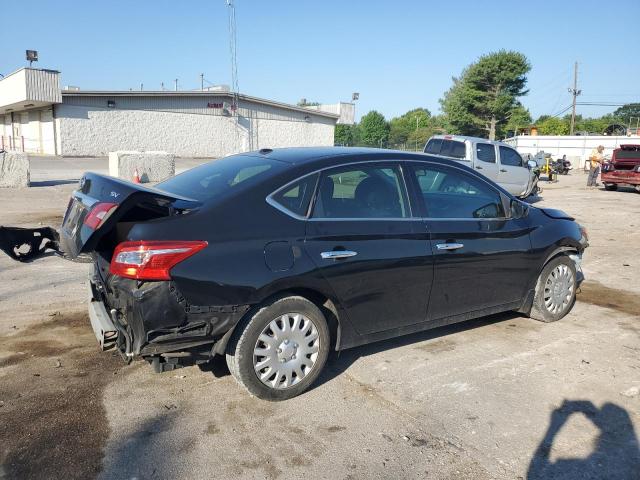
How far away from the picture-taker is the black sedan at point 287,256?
10.8ft

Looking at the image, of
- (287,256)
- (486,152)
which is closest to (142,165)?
(486,152)

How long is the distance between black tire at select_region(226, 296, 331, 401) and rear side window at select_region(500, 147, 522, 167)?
1353cm

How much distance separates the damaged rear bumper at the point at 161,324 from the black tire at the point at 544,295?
3175mm

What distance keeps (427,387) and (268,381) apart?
1.18m

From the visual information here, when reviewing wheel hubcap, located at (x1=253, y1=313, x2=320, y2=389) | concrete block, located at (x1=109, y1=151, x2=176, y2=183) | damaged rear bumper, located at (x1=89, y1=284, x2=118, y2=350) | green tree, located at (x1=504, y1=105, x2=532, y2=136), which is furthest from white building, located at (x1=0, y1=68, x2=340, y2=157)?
wheel hubcap, located at (x1=253, y1=313, x2=320, y2=389)

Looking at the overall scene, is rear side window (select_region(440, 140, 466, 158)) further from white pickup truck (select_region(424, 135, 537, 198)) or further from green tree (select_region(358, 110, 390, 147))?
green tree (select_region(358, 110, 390, 147))

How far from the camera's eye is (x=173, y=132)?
40.3 m

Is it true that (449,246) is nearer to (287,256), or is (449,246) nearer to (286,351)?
(287,256)

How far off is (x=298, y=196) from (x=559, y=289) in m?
3.15

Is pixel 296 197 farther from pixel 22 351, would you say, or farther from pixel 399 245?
pixel 22 351

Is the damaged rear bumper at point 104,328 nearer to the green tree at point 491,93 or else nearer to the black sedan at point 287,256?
the black sedan at point 287,256

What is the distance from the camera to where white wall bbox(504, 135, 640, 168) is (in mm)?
40594

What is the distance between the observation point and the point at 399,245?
4074 mm

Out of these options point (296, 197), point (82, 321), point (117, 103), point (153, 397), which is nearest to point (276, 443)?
point (153, 397)
